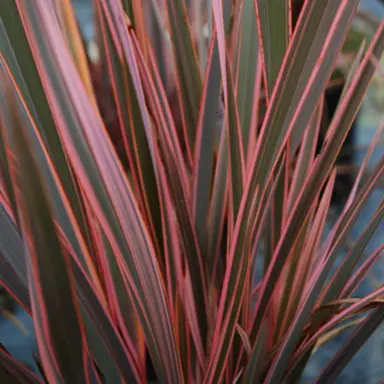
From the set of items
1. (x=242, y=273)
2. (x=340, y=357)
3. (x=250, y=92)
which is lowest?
(x=340, y=357)

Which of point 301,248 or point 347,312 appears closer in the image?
point 347,312

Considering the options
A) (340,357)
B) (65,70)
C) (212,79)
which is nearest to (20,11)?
(65,70)

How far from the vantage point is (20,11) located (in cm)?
28

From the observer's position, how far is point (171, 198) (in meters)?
0.40

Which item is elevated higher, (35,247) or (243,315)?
(35,247)

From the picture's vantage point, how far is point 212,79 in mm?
386

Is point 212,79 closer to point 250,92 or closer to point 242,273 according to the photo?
point 250,92

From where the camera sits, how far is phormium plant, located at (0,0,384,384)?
290 millimetres

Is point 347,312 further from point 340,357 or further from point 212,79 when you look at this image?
point 212,79

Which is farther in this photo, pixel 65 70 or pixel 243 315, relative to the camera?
pixel 243 315

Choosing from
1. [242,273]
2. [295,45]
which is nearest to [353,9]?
[295,45]

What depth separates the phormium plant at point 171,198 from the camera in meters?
0.29

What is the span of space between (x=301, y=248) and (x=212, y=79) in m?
0.20

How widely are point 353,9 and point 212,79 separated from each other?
0.12m
